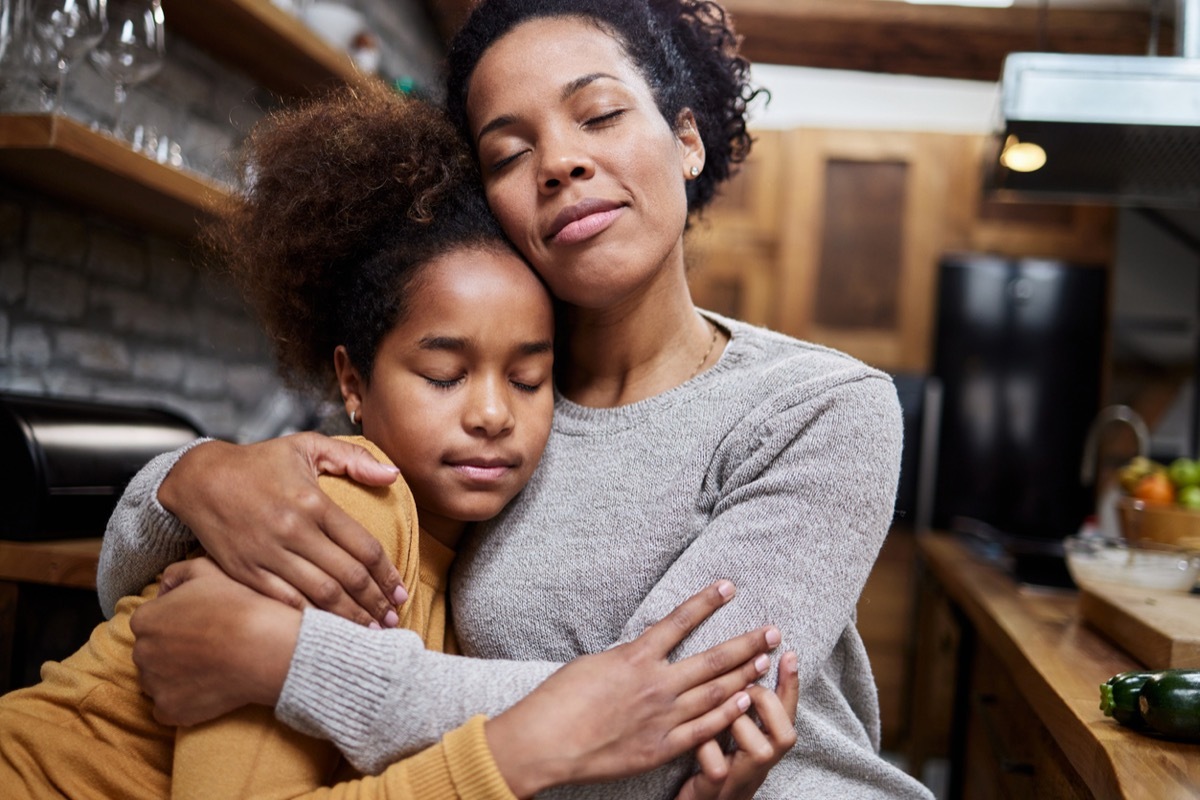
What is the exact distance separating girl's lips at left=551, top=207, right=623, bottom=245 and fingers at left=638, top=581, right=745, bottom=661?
44 centimetres

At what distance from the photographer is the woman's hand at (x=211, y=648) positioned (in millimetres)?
990

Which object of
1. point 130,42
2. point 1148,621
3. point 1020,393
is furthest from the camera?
point 1020,393

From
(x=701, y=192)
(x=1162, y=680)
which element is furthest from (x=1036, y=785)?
(x=701, y=192)

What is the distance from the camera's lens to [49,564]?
1.60 meters

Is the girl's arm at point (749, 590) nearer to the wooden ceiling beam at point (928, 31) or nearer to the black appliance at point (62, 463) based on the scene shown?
the black appliance at point (62, 463)

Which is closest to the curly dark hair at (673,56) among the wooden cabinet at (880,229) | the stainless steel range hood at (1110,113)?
the stainless steel range hood at (1110,113)

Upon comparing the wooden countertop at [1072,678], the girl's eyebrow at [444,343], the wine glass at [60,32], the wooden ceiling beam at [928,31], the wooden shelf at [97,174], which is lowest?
the wooden countertop at [1072,678]

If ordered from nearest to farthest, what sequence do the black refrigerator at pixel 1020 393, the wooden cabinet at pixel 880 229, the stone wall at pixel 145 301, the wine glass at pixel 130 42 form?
the wine glass at pixel 130 42, the stone wall at pixel 145 301, the black refrigerator at pixel 1020 393, the wooden cabinet at pixel 880 229

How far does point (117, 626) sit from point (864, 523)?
806 millimetres

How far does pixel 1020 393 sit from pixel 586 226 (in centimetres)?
348

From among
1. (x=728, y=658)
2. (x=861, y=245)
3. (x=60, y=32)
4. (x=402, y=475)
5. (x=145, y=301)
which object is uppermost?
(x=861, y=245)

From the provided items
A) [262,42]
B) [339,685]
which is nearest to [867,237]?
[262,42]

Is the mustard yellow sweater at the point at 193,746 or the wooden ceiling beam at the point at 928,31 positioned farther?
the wooden ceiling beam at the point at 928,31

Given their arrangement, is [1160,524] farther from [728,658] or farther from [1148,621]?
[728,658]
